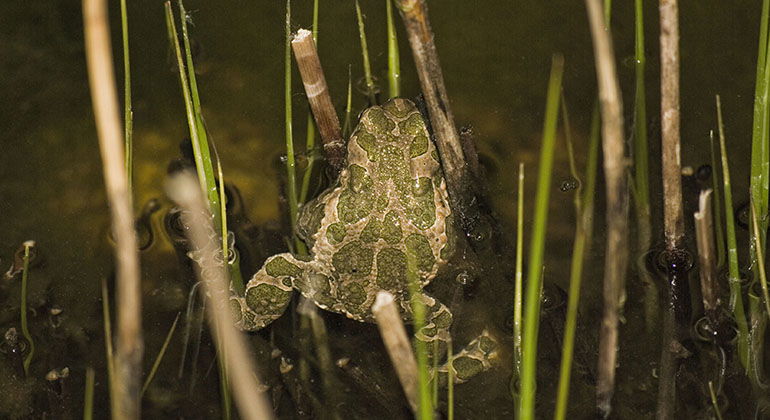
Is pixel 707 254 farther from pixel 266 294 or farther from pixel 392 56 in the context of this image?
pixel 266 294

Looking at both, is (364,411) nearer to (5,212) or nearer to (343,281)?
(343,281)

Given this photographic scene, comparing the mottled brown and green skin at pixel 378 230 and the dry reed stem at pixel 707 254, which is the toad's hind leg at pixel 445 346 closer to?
the mottled brown and green skin at pixel 378 230

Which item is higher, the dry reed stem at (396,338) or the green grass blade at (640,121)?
the green grass blade at (640,121)

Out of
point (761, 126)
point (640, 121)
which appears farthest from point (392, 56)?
point (761, 126)

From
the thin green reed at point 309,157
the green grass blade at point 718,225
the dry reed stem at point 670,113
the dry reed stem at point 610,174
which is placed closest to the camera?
the dry reed stem at point 610,174

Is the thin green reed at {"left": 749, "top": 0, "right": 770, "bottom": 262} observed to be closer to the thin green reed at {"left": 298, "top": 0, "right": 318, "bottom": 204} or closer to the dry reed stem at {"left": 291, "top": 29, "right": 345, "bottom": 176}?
the dry reed stem at {"left": 291, "top": 29, "right": 345, "bottom": 176}

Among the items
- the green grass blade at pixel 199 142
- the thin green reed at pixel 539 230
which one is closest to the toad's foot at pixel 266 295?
the green grass blade at pixel 199 142

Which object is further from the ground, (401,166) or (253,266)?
(401,166)

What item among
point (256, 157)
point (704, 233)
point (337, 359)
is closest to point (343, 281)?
point (337, 359)
